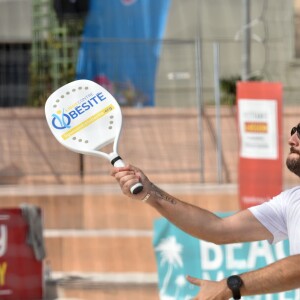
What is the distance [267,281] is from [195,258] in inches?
128

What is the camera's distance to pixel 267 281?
2863mm

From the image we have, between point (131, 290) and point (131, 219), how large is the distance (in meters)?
1.34

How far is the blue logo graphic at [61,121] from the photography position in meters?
3.15

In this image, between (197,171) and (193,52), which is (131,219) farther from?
(193,52)

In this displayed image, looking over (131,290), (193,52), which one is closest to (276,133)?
(131,290)

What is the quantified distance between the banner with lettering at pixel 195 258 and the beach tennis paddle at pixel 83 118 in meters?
2.75

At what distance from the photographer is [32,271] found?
7.23m

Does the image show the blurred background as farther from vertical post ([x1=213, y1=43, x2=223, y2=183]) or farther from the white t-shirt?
the white t-shirt

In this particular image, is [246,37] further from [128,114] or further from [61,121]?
[61,121]

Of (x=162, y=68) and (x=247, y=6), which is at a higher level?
(x=247, y=6)

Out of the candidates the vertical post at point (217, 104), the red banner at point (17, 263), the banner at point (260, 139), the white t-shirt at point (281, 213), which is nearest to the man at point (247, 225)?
the white t-shirt at point (281, 213)

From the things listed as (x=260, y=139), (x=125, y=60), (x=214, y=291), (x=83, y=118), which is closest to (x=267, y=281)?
(x=214, y=291)

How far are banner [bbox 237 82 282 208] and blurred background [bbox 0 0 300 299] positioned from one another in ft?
3.24

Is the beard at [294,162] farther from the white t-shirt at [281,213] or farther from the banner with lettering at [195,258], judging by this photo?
the banner with lettering at [195,258]
